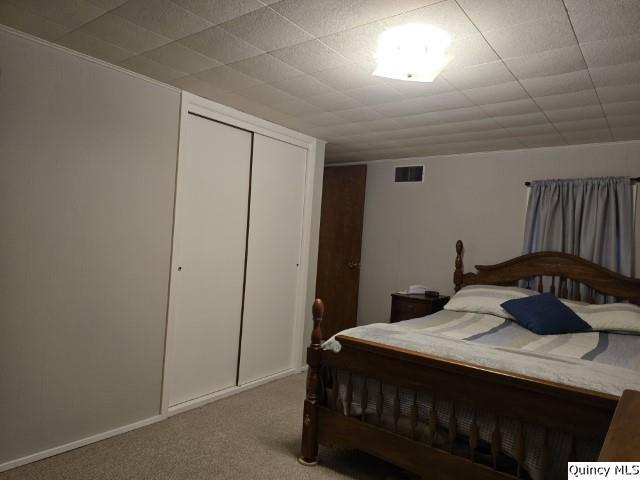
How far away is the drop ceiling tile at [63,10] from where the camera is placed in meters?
1.76

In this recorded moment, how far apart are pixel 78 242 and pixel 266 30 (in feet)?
4.96

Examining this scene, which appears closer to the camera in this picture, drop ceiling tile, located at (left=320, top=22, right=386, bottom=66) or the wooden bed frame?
the wooden bed frame

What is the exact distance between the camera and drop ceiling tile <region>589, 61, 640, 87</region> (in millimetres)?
2016

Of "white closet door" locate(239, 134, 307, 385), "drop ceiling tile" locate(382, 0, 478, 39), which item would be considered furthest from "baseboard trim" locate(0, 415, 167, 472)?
"drop ceiling tile" locate(382, 0, 478, 39)

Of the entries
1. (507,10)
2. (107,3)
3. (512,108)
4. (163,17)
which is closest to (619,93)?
(512,108)

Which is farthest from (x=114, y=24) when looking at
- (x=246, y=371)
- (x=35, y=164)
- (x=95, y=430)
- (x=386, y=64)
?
(x=246, y=371)

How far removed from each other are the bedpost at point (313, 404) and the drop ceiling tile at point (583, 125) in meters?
2.19

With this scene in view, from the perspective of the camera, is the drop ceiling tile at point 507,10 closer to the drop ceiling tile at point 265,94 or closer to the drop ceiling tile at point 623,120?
the drop ceiling tile at point 265,94

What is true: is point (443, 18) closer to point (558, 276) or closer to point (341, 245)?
point (558, 276)

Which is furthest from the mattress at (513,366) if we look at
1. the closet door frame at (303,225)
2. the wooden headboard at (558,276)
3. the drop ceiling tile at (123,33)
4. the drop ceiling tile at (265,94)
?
the drop ceiling tile at (123,33)

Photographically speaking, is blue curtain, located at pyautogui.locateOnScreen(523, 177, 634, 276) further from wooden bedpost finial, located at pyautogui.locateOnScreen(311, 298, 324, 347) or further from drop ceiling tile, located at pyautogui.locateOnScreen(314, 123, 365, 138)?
wooden bedpost finial, located at pyautogui.locateOnScreen(311, 298, 324, 347)

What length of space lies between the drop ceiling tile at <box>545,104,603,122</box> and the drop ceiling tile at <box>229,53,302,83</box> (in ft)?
5.57

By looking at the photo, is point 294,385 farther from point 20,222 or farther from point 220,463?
point 20,222

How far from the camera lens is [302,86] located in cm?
255
